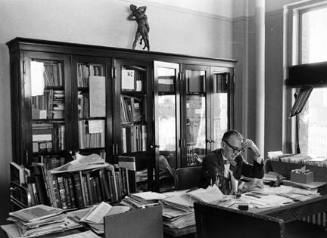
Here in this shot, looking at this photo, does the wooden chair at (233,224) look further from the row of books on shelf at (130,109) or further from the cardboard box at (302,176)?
the row of books on shelf at (130,109)

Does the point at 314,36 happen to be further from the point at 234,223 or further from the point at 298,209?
the point at 234,223

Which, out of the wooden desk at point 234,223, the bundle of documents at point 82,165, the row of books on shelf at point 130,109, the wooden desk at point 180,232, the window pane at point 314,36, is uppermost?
the window pane at point 314,36

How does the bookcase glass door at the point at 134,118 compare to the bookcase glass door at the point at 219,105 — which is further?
the bookcase glass door at the point at 219,105

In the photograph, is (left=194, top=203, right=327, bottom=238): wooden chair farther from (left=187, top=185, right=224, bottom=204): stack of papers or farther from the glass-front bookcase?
the glass-front bookcase

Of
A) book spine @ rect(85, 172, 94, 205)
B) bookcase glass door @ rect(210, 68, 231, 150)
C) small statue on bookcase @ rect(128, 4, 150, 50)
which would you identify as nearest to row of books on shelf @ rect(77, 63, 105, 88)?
small statue on bookcase @ rect(128, 4, 150, 50)

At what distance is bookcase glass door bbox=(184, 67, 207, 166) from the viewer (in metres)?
4.55

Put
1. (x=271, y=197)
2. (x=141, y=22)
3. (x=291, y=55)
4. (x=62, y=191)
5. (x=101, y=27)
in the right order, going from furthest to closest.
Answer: (x=291, y=55) → (x=141, y=22) → (x=101, y=27) → (x=62, y=191) → (x=271, y=197)

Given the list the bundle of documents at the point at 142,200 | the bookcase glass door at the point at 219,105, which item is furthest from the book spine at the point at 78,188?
the bookcase glass door at the point at 219,105

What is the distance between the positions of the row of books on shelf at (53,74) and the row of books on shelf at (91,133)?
1.47 ft

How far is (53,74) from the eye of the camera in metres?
3.53

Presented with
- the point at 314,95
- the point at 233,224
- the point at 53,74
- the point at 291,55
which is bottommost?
the point at 233,224

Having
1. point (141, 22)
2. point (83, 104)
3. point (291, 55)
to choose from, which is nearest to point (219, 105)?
point (291, 55)

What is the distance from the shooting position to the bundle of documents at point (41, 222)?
196 centimetres

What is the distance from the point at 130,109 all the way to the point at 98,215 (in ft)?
6.85
